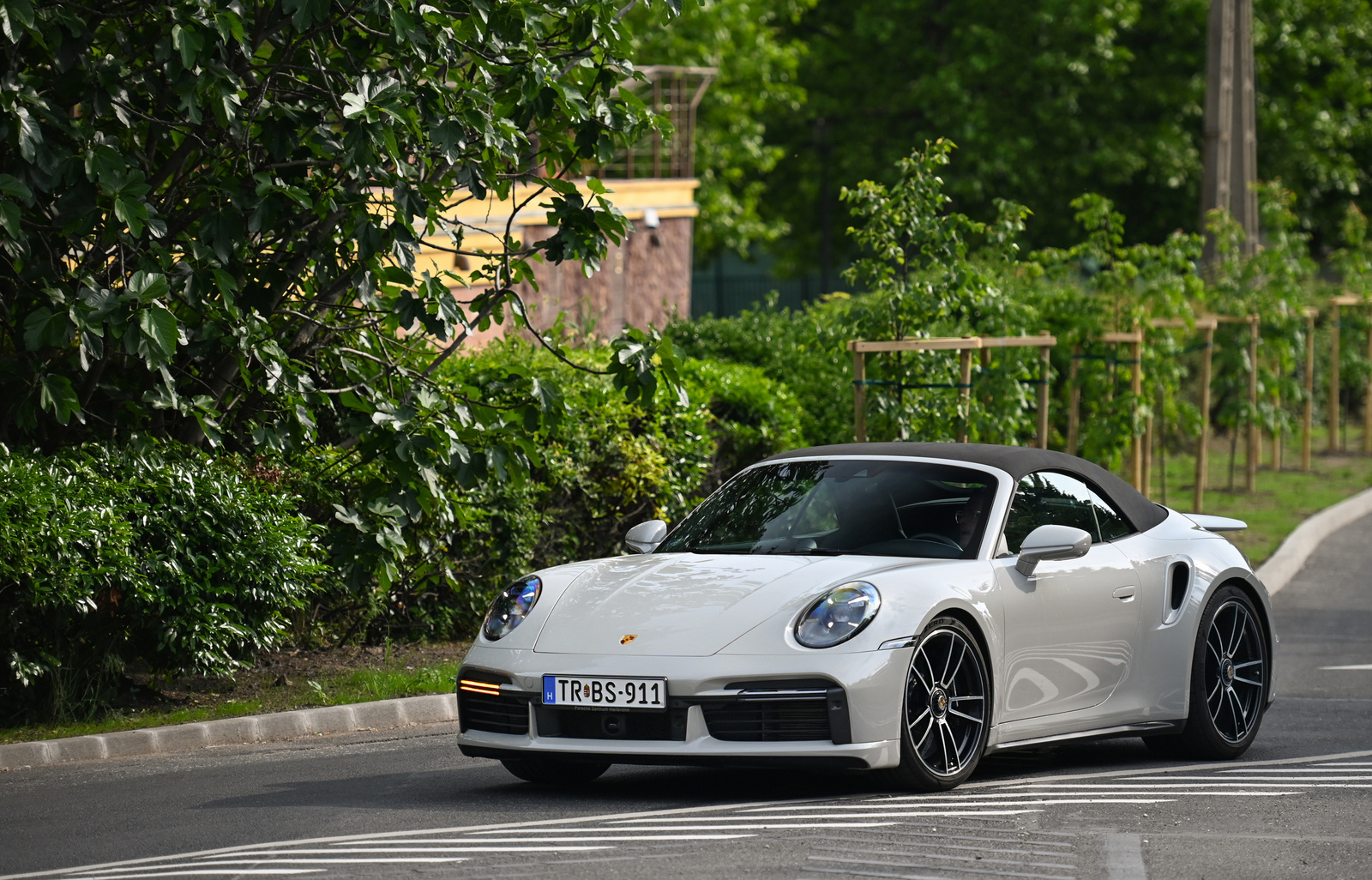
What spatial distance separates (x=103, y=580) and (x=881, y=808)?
13.4ft

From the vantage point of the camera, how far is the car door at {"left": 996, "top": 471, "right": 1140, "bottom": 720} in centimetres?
709

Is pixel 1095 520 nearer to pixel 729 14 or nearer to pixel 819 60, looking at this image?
pixel 729 14

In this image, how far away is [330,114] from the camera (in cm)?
938

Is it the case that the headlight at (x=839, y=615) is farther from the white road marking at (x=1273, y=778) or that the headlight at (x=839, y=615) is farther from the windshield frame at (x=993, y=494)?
the white road marking at (x=1273, y=778)

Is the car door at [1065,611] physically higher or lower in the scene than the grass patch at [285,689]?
higher

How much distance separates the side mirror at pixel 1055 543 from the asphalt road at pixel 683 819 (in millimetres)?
886

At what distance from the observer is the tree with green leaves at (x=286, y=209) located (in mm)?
8367

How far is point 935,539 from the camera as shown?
7.25 m

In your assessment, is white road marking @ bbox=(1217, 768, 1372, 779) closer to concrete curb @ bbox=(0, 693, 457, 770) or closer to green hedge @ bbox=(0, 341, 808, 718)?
green hedge @ bbox=(0, 341, 808, 718)

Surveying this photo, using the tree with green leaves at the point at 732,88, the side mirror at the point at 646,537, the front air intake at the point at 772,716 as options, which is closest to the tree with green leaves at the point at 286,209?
the side mirror at the point at 646,537

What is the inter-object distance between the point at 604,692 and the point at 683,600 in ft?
1.68

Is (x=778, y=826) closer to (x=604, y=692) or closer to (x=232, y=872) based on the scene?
(x=604, y=692)

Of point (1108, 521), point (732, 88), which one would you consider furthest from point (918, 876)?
point (732, 88)

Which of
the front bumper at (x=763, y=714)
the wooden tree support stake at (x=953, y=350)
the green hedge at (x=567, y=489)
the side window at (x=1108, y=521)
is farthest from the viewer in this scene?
the wooden tree support stake at (x=953, y=350)
